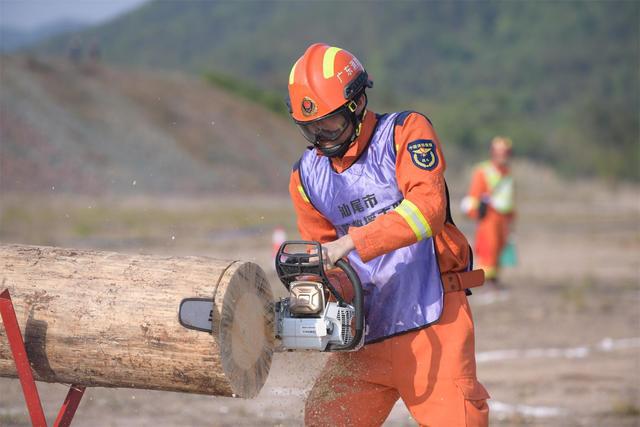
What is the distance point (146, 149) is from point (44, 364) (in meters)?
41.5

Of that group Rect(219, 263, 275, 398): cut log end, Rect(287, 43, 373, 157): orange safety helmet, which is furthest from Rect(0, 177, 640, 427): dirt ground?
Rect(287, 43, 373, 157): orange safety helmet

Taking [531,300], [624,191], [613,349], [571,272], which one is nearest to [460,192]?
[624,191]

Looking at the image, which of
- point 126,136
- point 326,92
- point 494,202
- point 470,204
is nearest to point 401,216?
point 326,92

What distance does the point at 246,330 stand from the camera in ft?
13.4

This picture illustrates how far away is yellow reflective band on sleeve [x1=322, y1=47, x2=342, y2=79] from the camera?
4.27m

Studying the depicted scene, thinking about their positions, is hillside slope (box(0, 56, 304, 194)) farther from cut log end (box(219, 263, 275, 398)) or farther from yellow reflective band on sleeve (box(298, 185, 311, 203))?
cut log end (box(219, 263, 275, 398))

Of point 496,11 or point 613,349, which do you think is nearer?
point 613,349

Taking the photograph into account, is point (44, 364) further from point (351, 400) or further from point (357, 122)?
point (357, 122)

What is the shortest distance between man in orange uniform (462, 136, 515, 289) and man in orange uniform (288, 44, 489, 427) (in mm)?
8792

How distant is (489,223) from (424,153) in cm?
937

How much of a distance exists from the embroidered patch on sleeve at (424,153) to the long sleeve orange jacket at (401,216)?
17mm

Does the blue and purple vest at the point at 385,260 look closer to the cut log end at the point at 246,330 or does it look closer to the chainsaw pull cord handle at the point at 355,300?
the chainsaw pull cord handle at the point at 355,300

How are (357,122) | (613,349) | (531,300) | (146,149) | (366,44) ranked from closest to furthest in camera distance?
(357,122) → (613,349) → (531,300) → (146,149) → (366,44)

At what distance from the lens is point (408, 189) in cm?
418
